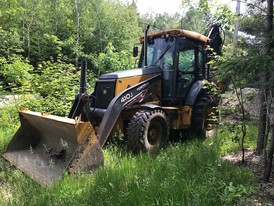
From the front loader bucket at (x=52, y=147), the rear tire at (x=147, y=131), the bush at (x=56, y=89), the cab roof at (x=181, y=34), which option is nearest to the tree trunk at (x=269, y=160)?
the rear tire at (x=147, y=131)

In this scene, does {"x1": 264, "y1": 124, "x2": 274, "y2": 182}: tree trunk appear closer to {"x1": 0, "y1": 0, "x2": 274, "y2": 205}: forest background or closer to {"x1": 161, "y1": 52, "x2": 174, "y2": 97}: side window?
{"x1": 0, "y1": 0, "x2": 274, "y2": 205}: forest background

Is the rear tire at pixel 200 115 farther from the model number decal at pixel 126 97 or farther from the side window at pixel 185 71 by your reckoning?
the model number decal at pixel 126 97

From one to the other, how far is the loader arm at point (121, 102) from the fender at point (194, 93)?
2.56 feet

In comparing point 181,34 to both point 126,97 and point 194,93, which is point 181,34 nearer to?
point 194,93

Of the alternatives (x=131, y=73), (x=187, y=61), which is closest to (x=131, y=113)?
(x=131, y=73)

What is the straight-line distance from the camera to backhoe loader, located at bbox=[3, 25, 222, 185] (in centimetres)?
388

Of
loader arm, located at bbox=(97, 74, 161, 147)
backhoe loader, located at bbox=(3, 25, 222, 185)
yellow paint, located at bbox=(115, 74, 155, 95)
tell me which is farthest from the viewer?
yellow paint, located at bbox=(115, 74, 155, 95)

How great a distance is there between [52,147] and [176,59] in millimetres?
3007

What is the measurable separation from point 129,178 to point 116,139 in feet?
5.31

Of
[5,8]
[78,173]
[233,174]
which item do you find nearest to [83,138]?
[78,173]

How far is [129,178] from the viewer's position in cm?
344

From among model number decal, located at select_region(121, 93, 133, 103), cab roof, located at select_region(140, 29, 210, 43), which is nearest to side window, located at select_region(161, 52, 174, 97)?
cab roof, located at select_region(140, 29, 210, 43)

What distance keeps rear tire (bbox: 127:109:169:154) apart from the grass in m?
0.24

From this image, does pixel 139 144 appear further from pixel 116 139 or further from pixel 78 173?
pixel 78 173
